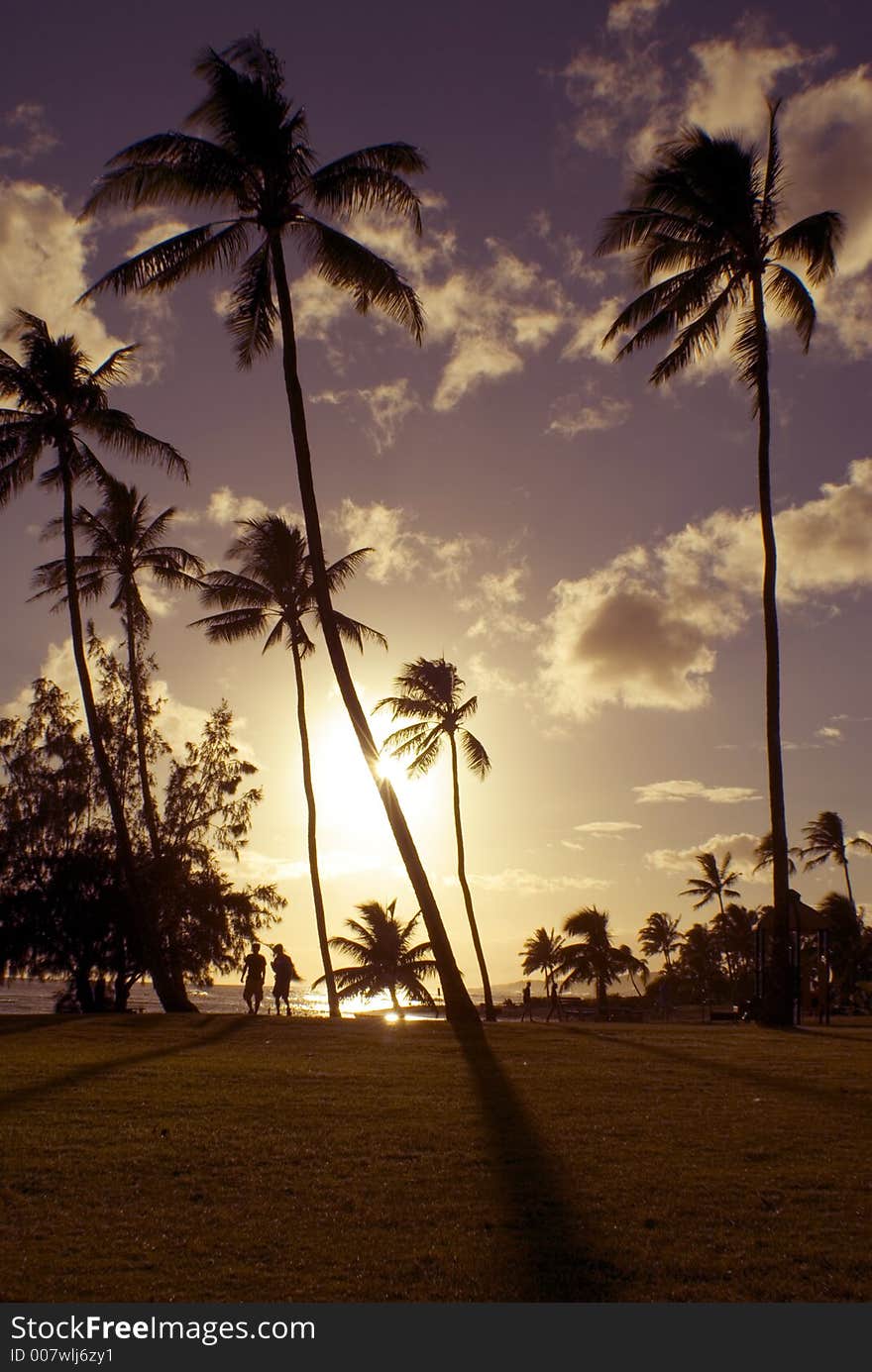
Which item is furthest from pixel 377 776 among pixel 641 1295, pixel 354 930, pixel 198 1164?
pixel 354 930

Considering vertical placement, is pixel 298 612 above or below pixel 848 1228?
above

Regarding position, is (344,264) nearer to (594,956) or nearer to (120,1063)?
(120,1063)

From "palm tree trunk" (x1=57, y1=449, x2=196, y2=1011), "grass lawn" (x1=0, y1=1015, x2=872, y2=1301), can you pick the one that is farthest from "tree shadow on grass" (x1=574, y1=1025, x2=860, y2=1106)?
"palm tree trunk" (x1=57, y1=449, x2=196, y2=1011)

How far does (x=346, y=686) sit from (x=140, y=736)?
57.0 ft

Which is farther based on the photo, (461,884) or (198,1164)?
(461,884)

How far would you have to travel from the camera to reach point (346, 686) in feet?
70.9

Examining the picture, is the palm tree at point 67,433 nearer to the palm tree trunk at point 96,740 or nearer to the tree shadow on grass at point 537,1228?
the palm tree trunk at point 96,740

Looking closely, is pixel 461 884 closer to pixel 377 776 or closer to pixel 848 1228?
pixel 377 776

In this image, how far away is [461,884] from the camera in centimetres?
4406

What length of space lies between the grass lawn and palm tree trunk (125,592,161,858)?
2258 centimetres

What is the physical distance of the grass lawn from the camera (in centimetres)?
605

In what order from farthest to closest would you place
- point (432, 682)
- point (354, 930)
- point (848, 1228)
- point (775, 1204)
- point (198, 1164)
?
1. point (354, 930)
2. point (432, 682)
3. point (198, 1164)
4. point (775, 1204)
5. point (848, 1228)

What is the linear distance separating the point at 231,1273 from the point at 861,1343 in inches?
135

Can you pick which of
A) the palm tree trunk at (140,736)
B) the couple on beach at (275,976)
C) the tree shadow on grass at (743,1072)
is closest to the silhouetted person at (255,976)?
the couple on beach at (275,976)
